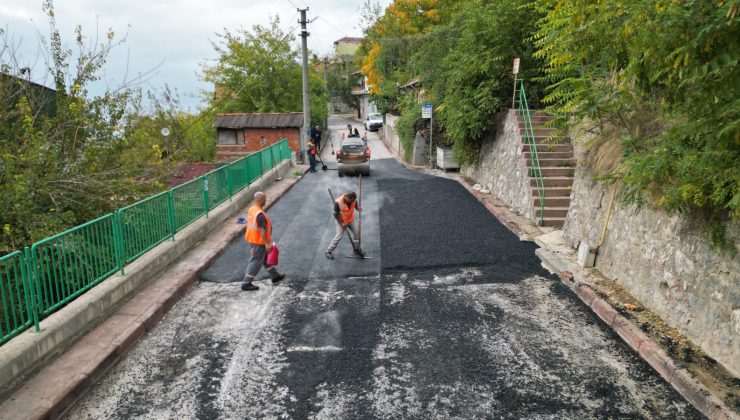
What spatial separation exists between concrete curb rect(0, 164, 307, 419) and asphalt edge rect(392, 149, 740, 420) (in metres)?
6.29

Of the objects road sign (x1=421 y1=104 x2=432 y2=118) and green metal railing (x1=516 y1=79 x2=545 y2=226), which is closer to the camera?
green metal railing (x1=516 y1=79 x2=545 y2=226)

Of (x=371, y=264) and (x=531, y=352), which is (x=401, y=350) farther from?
(x=371, y=264)

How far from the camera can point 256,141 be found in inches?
1191

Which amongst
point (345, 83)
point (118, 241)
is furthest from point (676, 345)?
point (345, 83)

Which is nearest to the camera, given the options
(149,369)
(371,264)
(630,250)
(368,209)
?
(149,369)

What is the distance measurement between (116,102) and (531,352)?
9.04m

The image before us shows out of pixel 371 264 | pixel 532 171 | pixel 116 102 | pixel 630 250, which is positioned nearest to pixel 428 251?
pixel 371 264

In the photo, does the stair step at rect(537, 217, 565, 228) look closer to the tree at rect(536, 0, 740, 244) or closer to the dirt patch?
the tree at rect(536, 0, 740, 244)

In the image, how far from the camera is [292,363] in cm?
554

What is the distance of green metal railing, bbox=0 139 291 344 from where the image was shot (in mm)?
5215

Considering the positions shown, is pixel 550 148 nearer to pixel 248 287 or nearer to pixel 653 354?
pixel 653 354

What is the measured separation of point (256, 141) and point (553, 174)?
21.9 meters

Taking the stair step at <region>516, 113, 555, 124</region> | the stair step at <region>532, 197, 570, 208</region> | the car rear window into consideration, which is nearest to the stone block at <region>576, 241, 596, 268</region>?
the stair step at <region>532, 197, 570, 208</region>

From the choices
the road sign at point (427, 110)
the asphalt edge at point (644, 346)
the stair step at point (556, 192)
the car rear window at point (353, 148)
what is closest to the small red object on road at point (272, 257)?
the asphalt edge at point (644, 346)
